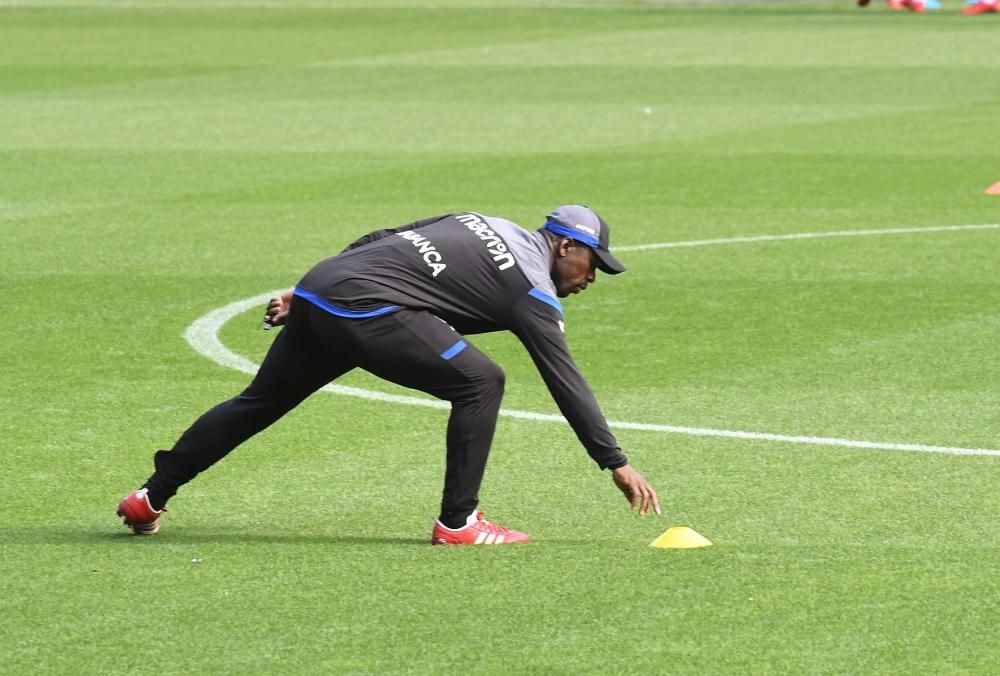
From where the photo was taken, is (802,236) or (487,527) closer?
(487,527)

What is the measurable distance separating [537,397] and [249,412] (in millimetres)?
3130

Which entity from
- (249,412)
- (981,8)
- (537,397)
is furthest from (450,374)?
(981,8)

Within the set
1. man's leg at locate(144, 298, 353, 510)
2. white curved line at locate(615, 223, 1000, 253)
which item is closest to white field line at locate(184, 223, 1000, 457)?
white curved line at locate(615, 223, 1000, 253)

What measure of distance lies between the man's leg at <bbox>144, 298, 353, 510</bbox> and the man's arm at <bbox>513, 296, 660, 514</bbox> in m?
0.81

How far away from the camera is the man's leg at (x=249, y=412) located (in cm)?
848

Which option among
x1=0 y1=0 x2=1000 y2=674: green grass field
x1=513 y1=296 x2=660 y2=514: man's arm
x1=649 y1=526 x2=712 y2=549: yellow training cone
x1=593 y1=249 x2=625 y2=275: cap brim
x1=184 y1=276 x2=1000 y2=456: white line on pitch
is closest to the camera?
x1=0 y1=0 x2=1000 y2=674: green grass field

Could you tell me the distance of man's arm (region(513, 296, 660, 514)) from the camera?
8.02 metres

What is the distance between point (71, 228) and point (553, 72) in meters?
16.0

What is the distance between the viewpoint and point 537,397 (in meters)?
11.5

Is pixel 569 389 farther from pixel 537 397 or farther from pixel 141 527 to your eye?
pixel 537 397

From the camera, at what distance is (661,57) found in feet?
117

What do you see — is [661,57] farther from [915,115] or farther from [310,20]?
[310,20]

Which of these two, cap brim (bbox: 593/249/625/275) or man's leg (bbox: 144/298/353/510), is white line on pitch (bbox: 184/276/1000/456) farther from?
man's leg (bbox: 144/298/353/510)

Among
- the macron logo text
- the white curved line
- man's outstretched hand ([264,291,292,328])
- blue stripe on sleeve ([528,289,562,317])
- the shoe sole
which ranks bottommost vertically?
the white curved line
